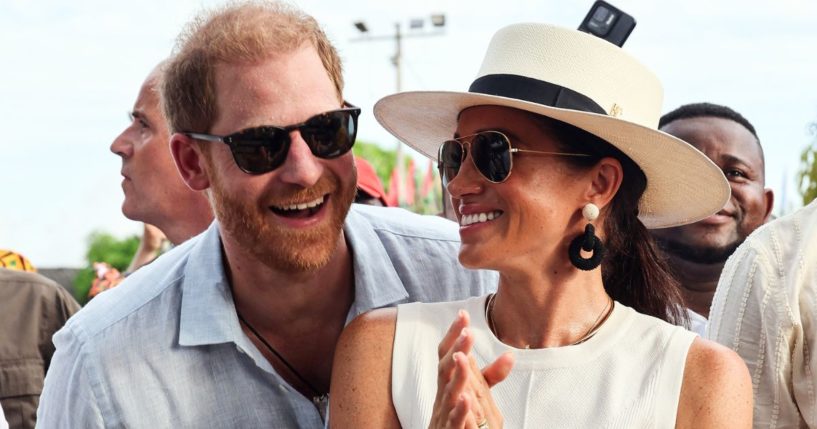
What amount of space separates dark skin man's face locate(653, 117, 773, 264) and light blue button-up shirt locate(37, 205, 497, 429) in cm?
213

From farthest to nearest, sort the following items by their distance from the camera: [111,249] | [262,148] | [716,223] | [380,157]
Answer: [380,157] → [111,249] → [716,223] → [262,148]

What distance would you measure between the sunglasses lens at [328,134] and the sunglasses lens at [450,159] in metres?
0.41

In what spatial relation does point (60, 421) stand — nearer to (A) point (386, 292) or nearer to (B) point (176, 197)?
(A) point (386, 292)

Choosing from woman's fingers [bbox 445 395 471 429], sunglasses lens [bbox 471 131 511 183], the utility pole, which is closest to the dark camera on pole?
sunglasses lens [bbox 471 131 511 183]

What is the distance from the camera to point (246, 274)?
142 inches

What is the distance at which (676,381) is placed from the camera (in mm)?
2945

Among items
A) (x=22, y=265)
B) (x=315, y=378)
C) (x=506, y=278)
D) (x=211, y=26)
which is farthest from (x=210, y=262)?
(x=22, y=265)

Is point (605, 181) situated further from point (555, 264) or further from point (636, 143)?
point (555, 264)

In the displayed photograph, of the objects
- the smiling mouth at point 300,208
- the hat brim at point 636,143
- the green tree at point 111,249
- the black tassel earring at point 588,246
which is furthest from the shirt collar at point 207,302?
the green tree at point 111,249

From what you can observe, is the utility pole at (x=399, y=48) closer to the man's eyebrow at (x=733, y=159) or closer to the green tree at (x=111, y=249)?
the green tree at (x=111, y=249)

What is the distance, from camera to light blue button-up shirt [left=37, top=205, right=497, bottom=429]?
3.43 m

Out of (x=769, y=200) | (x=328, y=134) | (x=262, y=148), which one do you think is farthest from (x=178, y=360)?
(x=769, y=200)

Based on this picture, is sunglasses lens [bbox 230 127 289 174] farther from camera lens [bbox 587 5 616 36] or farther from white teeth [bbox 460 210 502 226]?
camera lens [bbox 587 5 616 36]

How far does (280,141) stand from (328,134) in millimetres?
162
